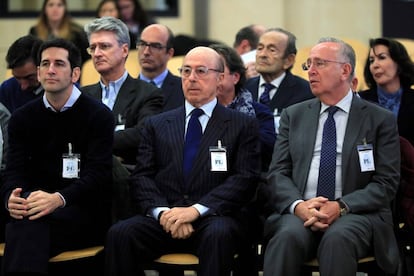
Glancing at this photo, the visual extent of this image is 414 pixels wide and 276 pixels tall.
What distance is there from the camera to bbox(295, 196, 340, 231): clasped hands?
4605 mm

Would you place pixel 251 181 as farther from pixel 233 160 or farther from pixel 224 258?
pixel 224 258

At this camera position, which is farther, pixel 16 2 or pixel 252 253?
pixel 16 2

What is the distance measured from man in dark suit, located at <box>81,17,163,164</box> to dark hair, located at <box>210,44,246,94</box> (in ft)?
1.62

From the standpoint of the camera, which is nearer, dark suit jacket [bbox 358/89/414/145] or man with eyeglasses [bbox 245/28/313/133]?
dark suit jacket [bbox 358/89/414/145]

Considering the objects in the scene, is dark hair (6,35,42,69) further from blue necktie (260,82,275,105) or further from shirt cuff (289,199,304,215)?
shirt cuff (289,199,304,215)

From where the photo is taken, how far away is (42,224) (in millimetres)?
4789

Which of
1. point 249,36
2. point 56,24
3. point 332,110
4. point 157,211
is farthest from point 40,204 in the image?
point 56,24

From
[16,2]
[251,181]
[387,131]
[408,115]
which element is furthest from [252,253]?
[16,2]

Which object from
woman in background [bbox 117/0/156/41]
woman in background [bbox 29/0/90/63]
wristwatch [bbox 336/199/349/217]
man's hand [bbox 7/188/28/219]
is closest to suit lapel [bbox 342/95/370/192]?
A: wristwatch [bbox 336/199/349/217]

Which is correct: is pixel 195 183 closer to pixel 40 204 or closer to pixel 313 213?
pixel 313 213

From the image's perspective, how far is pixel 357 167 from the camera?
4746 millimetres

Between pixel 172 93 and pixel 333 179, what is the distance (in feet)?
5.90

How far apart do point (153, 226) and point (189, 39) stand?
3.65 m

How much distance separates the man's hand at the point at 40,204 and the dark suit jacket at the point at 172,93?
4.93ft
